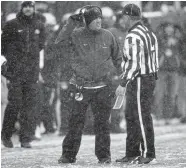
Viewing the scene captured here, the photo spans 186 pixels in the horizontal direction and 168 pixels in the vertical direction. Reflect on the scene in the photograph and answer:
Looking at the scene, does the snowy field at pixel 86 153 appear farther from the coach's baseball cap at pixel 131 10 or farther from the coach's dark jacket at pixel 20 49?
the coach's baseball cap at pixel 131 10

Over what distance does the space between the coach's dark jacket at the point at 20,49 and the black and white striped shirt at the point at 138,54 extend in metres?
3.00

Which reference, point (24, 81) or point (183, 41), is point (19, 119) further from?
point (183, 41)

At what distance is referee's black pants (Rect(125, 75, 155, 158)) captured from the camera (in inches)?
358

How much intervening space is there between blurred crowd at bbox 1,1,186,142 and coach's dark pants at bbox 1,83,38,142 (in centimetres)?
19

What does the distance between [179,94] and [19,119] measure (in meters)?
5.30

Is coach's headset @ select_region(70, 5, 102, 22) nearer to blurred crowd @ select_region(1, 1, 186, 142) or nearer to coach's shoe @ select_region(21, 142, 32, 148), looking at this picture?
blurred crowd @ select_region(1, 1, 186, 142)

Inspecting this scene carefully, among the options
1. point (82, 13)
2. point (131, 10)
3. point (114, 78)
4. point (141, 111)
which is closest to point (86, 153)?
point (141, 111)

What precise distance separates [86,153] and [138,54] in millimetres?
2037

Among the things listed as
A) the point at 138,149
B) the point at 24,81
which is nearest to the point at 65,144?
the point at 138,149

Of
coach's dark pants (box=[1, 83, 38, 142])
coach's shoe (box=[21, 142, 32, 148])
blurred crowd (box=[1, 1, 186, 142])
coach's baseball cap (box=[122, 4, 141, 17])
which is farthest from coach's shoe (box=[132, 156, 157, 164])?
coach's dark pants (box=[1, 83, 38, 142])

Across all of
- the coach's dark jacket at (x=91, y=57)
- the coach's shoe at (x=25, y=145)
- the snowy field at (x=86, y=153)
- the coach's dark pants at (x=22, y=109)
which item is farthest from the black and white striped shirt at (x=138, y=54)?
the coach's dark pants at (x=22, y=109)

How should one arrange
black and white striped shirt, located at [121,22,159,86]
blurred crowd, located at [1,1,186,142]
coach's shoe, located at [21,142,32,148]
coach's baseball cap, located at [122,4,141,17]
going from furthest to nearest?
blurred crowd, located at [1,1,186,142] → coach's shoe, located at [21,142,32,148] → coach's baseball cap, located at [122,4,141,17] → black and white striped shirt, located at [121,22,159,86]

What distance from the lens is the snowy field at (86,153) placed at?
904 centimetres

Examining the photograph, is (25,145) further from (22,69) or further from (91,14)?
(91,14)
